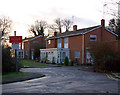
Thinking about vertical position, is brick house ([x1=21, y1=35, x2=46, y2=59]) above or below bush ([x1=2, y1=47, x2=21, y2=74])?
above

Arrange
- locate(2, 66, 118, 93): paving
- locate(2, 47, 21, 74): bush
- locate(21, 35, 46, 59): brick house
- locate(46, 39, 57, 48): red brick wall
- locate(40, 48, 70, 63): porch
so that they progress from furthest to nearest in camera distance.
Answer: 1. locate(21, 35, 46, 59): brick house
2. locate(46, 39, 57, 48): red brick wall
3. locate(40, 48, 70, 63): porch
4. locate(2, 47, 21, 74): bush
5. locate(2, 66, 118, 93): paving

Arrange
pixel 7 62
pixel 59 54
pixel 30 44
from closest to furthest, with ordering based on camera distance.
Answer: pixel 7 62, pixel 59 54, pixel 30 44

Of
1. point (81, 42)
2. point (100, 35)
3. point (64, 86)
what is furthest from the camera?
point (100, 35)

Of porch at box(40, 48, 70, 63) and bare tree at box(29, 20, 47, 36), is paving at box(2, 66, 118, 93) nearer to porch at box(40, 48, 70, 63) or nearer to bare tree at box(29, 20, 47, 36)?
porch at box(40, 48, 70, 63)

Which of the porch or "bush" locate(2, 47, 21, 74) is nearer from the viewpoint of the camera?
"bush" locate(2, 47, 21, 74)

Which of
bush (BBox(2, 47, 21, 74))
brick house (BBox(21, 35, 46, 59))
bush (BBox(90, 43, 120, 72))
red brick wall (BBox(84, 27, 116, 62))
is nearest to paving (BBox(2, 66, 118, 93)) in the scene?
bush (BBox(2, 47, 21, 74))

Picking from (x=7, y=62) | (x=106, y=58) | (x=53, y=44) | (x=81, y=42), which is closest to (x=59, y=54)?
(x=81, y=42)

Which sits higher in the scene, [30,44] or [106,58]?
[30,44]

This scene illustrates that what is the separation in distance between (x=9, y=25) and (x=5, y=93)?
4586 centimetres

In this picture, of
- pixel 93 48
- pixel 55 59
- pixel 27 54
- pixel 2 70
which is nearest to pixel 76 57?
pixel 55 59

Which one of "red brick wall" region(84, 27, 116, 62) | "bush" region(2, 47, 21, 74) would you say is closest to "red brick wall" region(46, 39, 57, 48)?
"red brick wall" region(84, 27, 116, 62)

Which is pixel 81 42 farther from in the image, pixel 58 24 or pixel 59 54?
pixel 58 24

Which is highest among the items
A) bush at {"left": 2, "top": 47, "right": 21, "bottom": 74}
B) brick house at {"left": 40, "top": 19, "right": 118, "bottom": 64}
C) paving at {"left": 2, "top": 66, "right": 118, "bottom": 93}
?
brick house at {"left": 40, "top": 19, "right": 118, "bottom": 64}

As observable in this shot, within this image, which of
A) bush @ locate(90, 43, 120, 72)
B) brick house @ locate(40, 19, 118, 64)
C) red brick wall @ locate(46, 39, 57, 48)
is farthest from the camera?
red brick wall @ locate(46, 39, 57, 48)
